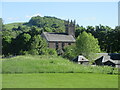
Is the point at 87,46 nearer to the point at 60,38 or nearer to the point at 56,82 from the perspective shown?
the point at 60,38

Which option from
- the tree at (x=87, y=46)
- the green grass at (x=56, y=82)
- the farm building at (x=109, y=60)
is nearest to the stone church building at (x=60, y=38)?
the tree at (x=87, y=46)

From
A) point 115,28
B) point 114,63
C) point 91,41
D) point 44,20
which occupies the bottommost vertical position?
point 114,63

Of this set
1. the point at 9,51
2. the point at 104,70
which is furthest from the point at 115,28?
the point at 104,70

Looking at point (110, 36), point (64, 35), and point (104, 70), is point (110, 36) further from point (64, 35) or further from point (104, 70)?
point (104, 70)

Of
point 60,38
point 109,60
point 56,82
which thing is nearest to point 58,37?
point 60,38

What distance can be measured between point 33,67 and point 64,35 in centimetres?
4419

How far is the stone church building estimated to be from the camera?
59.9 metres

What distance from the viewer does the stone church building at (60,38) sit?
59906 mm

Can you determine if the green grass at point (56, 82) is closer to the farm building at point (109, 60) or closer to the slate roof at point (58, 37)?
the farm building at point (109, 60)

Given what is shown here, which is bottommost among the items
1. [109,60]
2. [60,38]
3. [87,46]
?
[109,60]

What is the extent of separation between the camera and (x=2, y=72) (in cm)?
1933

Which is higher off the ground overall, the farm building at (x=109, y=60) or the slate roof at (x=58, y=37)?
the slate roof at (x=58, y=37)

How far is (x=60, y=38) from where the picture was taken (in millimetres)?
63188

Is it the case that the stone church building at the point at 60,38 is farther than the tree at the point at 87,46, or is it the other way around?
the stone church building at the point at 60,38
